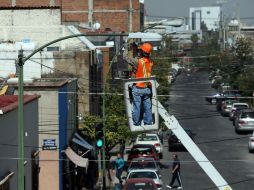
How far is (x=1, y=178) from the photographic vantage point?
20.7 m

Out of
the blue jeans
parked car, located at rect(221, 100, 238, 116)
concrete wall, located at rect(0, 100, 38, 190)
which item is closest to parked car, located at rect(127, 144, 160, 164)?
concrete wall, located at rect(0, 100, 38, 190)

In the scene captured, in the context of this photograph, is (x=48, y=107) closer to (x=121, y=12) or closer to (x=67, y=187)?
(x=67, y=187)

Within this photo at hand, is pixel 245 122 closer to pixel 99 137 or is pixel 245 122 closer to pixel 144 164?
pixel 144 164

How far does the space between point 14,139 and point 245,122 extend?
33080 mm

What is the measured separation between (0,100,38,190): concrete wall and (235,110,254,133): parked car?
2815 centimetres

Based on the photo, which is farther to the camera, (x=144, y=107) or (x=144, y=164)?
(x=144, y=164)

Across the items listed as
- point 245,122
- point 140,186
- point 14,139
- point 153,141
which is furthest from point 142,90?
point 245,122

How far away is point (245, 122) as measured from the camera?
181 ft

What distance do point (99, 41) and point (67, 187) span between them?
92.6ft

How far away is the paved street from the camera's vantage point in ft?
121

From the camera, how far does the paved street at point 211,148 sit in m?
36.8

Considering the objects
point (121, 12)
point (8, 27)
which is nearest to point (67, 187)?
point (8, 27)

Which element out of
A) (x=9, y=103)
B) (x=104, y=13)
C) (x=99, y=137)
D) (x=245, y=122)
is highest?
(x=104, y=13)

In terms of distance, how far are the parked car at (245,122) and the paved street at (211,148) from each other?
1.68ft
